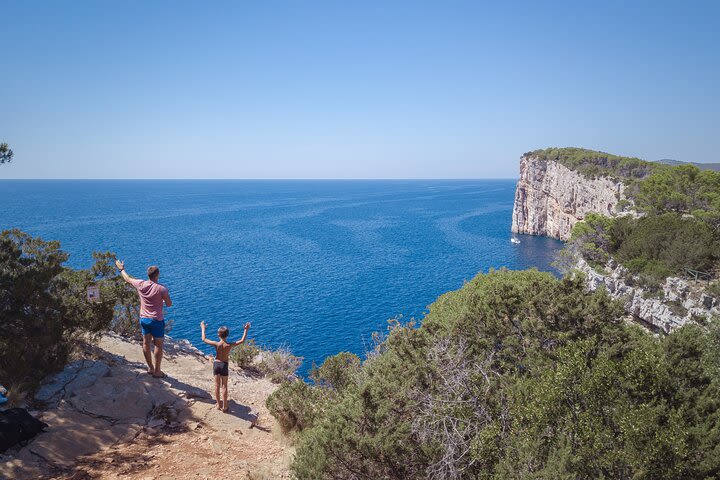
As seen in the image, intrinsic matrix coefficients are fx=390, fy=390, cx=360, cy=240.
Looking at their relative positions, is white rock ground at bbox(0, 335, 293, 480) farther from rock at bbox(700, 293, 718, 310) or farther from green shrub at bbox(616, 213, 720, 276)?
green shrub at bbox(616, 213, 720, 276)

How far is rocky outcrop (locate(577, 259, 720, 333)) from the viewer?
878 inches

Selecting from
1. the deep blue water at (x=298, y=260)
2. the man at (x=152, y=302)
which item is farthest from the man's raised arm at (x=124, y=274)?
the deep blue water at (x=298, y=260)

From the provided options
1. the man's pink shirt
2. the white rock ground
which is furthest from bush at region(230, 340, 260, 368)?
the man's pink shirt

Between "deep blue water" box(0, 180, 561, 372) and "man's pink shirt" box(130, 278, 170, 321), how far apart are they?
1926cm

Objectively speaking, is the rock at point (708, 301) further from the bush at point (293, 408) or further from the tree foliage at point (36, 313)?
the tree foliage at point (36, 313)

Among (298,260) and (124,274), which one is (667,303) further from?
(298,260)

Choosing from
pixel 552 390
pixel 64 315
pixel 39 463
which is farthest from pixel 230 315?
pixel 552 390

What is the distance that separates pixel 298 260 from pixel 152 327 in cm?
5145

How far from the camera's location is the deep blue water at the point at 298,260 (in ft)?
122

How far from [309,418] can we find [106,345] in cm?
770

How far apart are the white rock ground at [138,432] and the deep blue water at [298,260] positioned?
59.7 feet

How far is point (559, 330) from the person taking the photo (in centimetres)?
1023

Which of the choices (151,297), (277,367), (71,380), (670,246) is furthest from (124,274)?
(670,246)

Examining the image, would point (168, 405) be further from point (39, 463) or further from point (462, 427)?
point (462, 427)
